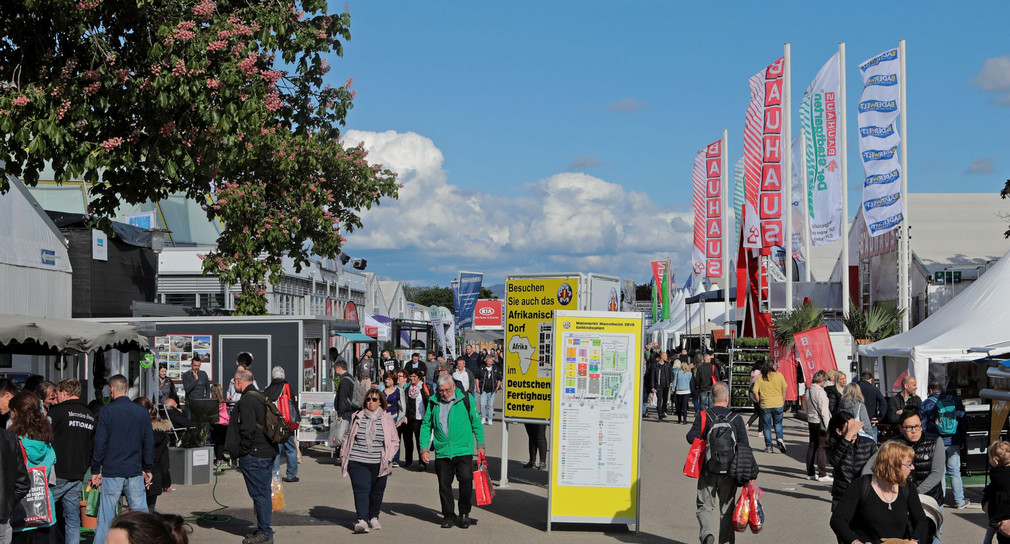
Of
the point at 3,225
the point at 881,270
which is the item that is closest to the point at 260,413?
the point at 3,225

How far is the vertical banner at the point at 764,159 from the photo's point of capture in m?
32.2

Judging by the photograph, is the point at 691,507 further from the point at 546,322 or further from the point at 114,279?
the point at 114,279

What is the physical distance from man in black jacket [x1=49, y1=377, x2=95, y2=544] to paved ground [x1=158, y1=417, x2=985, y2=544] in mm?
1587

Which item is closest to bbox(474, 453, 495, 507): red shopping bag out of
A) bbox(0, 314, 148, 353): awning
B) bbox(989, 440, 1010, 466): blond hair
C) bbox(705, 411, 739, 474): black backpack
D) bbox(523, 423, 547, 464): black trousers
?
bbox(705, 411, 739, 474): black backpack

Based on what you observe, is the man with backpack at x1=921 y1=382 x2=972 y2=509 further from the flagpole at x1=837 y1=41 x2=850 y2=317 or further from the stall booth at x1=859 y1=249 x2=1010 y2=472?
the flagpole at x1=837 y1=41 x2=850 y2=317

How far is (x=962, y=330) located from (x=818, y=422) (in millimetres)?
4132

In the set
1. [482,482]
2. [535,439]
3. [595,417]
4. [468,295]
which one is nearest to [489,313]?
[468,295]

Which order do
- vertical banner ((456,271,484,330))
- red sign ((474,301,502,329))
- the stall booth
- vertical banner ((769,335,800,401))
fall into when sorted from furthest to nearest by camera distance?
red sign ((474,301,502,329)), vertical banner ((456,271,484,330)), vertical banner ((769,335,800,401)), the stall booth

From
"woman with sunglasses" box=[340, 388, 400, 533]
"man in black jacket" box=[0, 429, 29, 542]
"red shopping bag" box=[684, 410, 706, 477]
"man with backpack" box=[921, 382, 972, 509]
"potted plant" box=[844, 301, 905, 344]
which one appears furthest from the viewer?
"potted plant" box=[844, 301, 905, 344]

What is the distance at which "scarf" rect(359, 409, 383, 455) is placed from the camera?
11.3 metres

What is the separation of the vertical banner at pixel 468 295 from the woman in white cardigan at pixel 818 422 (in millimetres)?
27581

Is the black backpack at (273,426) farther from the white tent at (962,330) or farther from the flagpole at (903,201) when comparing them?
the flagpole at (903,201)

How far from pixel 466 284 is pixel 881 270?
16.0 m

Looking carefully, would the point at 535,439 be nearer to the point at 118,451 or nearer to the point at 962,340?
the point at 962,340
